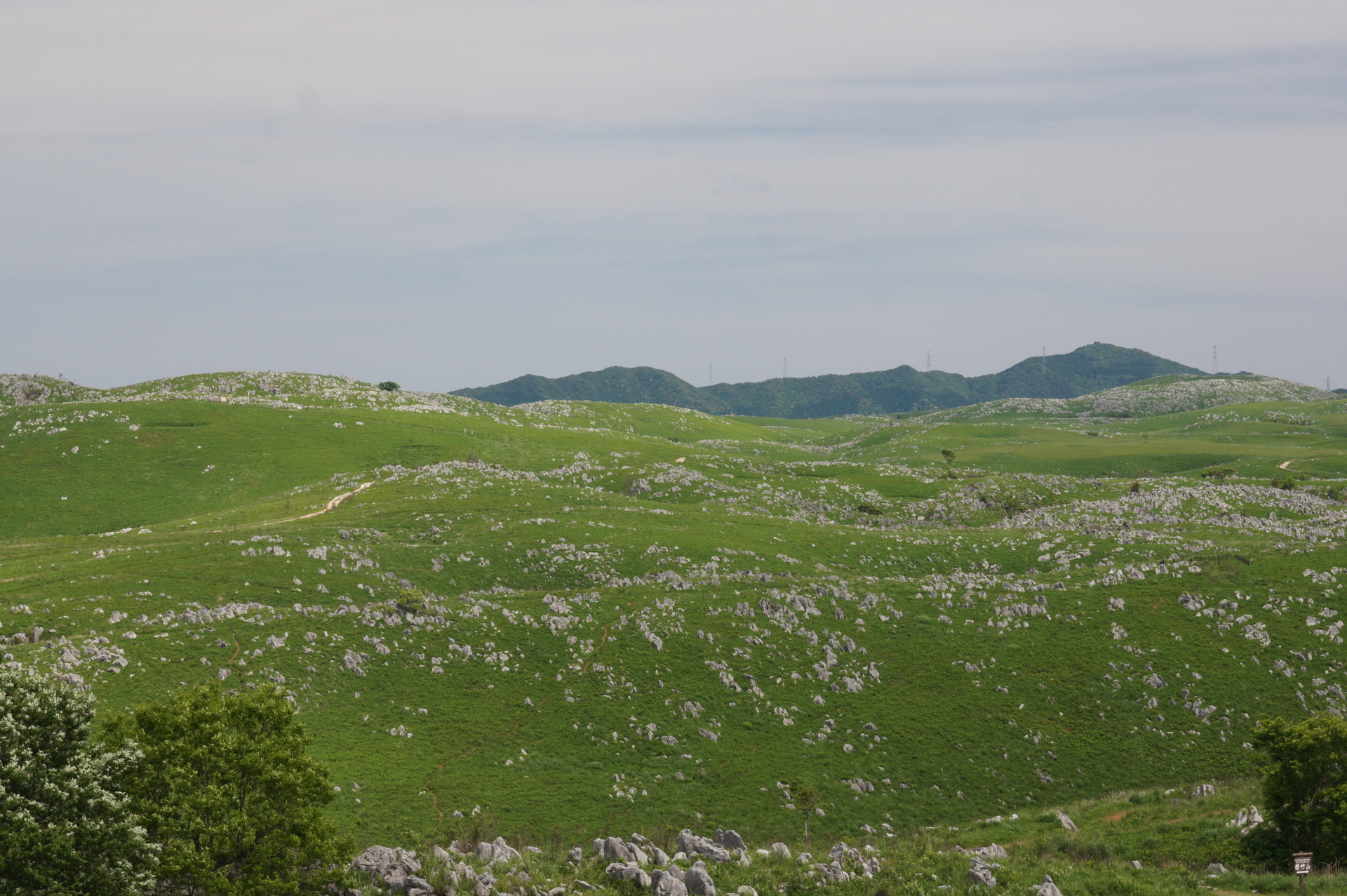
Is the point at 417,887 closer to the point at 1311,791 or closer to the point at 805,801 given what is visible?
the point at 805,801

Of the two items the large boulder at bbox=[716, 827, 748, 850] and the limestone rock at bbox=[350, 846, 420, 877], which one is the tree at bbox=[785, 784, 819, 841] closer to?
the large boulder at bbox=[716, 827, 748, 850]

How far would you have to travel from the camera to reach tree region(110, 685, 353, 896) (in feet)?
94.0

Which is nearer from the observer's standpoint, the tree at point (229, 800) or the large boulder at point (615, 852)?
the tree at point (229, 800)

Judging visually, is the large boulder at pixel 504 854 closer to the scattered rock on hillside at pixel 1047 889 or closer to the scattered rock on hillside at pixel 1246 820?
the scattered rock on hillside at pixel 1047 889

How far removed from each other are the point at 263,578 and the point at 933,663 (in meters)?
55.3

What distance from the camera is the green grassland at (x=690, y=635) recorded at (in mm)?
49406

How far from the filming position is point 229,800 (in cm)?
2912

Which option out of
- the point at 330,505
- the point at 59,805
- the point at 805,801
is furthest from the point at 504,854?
the point at 330,505

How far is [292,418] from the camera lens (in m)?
150

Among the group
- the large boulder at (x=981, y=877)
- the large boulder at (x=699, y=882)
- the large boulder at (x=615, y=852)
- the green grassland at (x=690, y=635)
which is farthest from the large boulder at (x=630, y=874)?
the large boulder at (x=981, y=877)

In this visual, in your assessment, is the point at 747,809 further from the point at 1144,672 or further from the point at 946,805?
the point at 1144,672

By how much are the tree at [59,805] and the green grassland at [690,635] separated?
15567 mm

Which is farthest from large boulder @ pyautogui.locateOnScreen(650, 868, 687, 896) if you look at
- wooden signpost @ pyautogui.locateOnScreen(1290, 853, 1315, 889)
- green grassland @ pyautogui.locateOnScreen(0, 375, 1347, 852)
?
wooden signpost @ pyautogui.locateOnScreen(1290, 853, 1315, 889)

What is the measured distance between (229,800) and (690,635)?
39.6 meters
